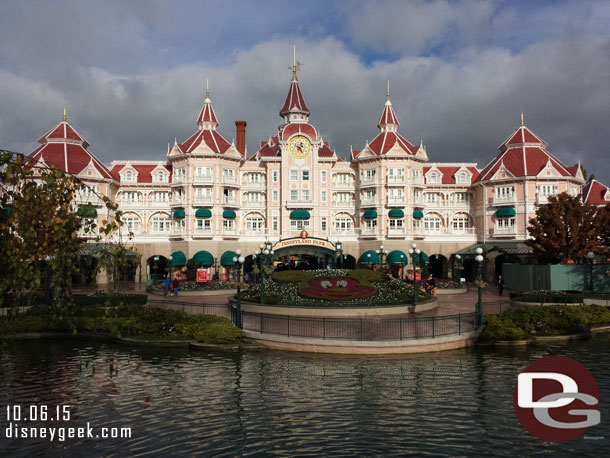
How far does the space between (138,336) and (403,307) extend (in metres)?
15.9

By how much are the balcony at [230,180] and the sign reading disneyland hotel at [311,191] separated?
6.3 inches

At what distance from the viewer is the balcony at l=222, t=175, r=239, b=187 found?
56.1 metres

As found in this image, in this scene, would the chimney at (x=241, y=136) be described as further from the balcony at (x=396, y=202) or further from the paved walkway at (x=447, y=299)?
the paved walkway at (x=447, y=299)

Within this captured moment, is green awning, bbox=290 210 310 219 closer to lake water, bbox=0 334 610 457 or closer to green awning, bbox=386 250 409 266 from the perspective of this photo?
green awning, bbox=386 250 409 266

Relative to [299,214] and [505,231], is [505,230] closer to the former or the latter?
[505,231]

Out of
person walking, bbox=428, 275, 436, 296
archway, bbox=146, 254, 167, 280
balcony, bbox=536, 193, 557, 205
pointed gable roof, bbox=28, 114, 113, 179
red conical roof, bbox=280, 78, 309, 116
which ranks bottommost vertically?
person walking, bbox=428, 275, 436, 296

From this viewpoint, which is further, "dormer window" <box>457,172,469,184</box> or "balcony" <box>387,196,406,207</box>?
"dormer window" <box>457,172,469,184</box>

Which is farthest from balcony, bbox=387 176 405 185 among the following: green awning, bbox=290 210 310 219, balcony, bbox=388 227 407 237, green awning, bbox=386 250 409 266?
green awning, bbox=290 210 310 219

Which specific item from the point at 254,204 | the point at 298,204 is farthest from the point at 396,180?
the point at 254,204

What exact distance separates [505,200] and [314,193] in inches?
906

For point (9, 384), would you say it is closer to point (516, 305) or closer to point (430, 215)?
point (516, 305)

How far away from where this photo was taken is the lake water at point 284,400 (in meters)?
12.1

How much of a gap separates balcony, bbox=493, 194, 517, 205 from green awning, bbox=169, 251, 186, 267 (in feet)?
124

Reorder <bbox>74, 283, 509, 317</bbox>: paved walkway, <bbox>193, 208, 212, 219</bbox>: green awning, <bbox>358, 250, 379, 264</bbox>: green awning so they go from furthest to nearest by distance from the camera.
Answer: <bbox>193, 208, 212, 219</bbox>: green awning
<bbox>358, 250, 379, 264</bbox>: green awning
<bbox>74, 283, 509, 317</bbox>: paved walkway
